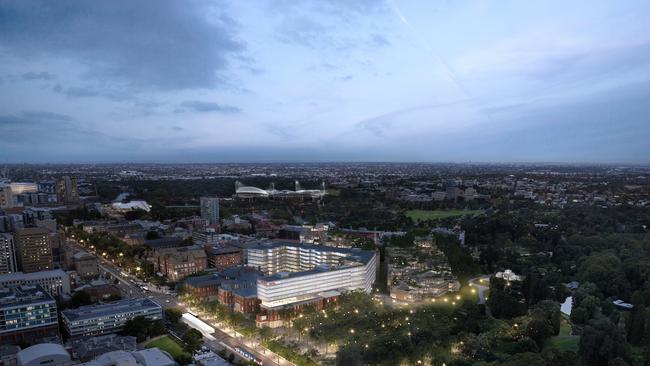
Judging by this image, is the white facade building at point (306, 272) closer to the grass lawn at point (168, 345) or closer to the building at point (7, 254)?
the grass lawn at point (168, 345)

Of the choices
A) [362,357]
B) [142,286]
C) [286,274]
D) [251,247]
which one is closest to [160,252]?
[142,286]

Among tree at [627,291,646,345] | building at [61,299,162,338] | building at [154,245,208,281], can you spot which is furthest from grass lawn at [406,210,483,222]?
building at [61,299,162,338]

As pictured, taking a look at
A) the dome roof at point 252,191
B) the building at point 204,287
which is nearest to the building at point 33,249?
the building at point 204,287

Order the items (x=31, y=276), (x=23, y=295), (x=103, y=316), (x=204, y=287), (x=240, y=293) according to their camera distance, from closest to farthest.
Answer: (x=103, y=316), (x=23, y=295), (x=240, y=293), (x=204, y=287), (x=31, y=276)

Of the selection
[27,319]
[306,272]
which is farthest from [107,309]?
[306,272]

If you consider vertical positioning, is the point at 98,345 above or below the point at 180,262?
below

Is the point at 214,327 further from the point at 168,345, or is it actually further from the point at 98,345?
the point at 98,345

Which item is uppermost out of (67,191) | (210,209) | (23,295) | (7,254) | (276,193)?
(67,191)
